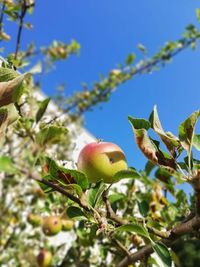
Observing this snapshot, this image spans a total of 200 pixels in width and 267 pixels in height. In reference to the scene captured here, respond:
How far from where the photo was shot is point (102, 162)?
3.00ft

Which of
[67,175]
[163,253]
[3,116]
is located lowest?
[163,253]

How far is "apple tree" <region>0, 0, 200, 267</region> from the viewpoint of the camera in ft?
2.31

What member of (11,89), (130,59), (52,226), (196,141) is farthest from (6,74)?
(130,59)

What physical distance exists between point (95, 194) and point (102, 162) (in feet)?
0.38

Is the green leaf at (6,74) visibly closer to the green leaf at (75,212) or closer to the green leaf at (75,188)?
the green leaf at (75,188)

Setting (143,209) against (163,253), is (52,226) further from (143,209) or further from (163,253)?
(163,253)

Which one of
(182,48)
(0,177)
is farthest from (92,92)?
(0,177)

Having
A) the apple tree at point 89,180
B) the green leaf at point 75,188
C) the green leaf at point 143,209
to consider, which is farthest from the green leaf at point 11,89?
the green leaf at point 143,209

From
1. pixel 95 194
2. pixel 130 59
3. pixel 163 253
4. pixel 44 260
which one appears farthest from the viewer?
pixel 130 59

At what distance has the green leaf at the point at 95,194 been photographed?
2.65ft

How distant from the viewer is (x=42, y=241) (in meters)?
2.99

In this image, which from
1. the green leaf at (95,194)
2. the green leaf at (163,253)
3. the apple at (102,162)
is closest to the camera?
the green leaf at (163,253)

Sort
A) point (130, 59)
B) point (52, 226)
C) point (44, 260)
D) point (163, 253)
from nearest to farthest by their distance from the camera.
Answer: point (163, 253), point (52, 226), point (44, 260), point (130, 59)

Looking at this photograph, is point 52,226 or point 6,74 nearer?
point 6,74
